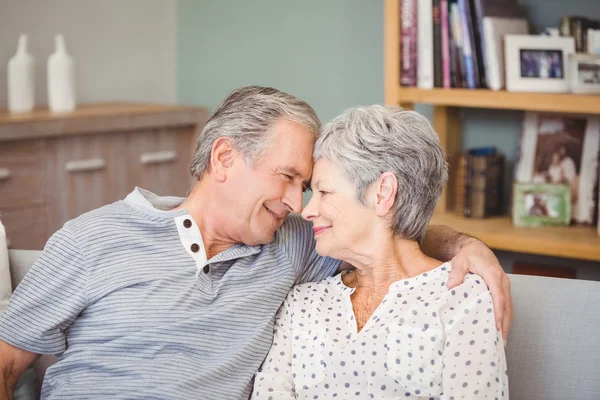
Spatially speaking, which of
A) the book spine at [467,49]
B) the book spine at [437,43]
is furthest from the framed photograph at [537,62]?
the book spine at [437,43]

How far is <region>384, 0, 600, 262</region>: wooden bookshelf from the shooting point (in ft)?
8.71

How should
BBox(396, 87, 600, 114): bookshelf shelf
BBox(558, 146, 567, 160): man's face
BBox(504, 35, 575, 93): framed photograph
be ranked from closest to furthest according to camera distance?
BBox(396, 87, 600, 114): bookshelf shelf
BBox(504, 35, 575, 93): framed photograph
BBox(558, 146, 567, 160): man's face

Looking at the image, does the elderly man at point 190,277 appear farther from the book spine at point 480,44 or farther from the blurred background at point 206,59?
the blurred background at point 206,59

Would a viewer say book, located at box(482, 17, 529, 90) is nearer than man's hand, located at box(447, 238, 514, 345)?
No

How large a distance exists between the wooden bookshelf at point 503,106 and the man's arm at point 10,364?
160 centimetres

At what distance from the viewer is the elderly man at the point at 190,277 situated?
170 centimetres

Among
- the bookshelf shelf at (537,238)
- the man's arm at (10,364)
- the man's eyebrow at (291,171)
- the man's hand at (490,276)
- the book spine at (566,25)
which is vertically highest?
the book spine at (566,25)

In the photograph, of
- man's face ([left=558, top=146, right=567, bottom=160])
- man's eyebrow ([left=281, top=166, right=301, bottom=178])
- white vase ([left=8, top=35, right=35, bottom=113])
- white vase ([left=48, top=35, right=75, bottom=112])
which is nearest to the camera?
man's eyebrow ([left=281, top=166, right=301, bottom=178])

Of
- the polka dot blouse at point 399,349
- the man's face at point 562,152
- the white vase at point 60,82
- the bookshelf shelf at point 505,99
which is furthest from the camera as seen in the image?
the white vase at point 60,82

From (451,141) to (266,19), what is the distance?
3.60 feet

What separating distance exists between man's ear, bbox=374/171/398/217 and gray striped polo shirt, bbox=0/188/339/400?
33 cm

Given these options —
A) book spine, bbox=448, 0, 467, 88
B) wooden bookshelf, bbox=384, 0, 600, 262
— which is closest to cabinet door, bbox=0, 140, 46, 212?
wooden bookshelf, bbox=384, 0, 600, 262

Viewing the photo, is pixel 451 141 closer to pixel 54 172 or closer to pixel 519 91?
pixel 519 91

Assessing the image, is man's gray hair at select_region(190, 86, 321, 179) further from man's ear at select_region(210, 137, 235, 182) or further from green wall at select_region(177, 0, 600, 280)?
green wall at select_region(177, 0, 600, 280)
